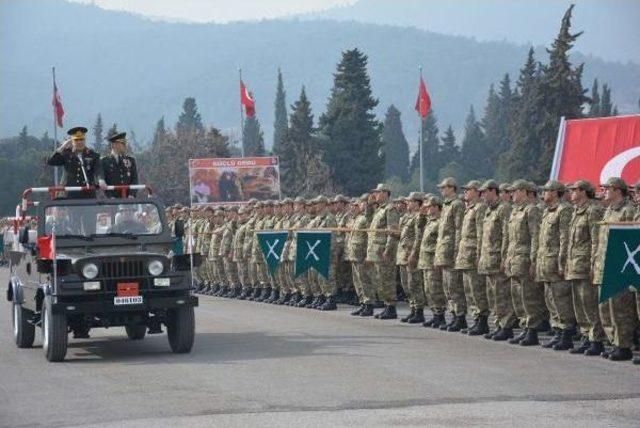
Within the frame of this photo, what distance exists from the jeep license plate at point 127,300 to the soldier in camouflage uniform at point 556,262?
498 centimetres

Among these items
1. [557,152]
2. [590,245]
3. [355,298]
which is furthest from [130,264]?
[355,298]

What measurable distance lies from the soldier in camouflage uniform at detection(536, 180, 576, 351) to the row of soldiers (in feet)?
0.04

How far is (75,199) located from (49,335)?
2.05 meters

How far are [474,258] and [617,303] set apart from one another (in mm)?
3734

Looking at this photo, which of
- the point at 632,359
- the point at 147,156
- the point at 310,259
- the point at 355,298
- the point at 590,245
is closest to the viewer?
the point at 632,359

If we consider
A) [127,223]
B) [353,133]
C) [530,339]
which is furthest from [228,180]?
[353,133]

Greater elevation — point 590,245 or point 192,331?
point 590,245

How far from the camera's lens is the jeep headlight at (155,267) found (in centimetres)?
1518

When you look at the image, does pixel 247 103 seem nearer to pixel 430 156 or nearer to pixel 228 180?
pixel 228 180

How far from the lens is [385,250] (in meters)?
21.9

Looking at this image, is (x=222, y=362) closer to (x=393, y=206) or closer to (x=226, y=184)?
(x=393, y=206)

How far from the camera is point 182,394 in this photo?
38.8 ft

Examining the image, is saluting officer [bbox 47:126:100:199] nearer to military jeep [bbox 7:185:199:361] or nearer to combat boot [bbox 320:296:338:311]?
military jeep [bbox 7:185:199:361]

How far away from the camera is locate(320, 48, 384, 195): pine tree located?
8881cm
